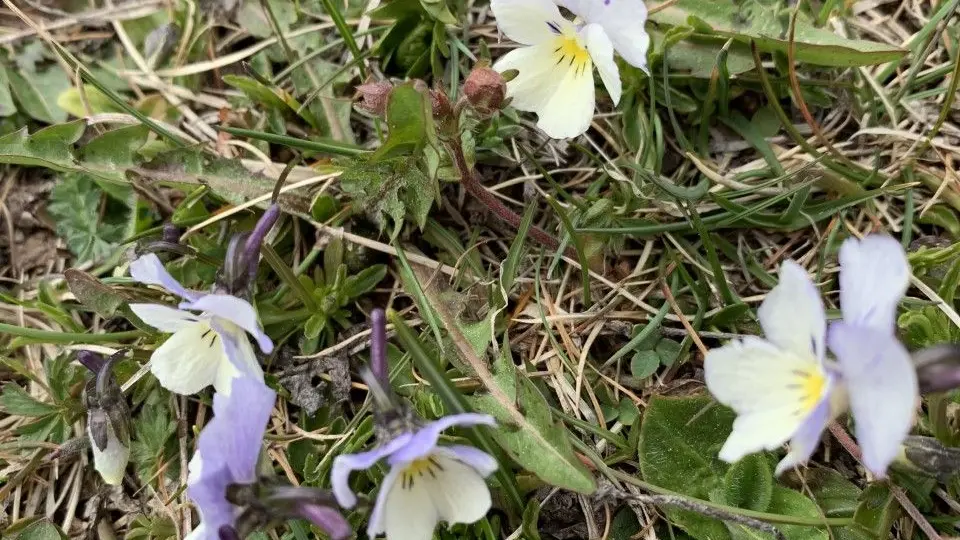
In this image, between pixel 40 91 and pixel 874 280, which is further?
pixel 40 91

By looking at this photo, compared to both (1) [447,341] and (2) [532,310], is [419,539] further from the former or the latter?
(2) [532,310]

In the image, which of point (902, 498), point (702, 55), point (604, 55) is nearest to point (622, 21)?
point (604, 55)

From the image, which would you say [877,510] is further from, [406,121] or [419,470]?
[406,121]

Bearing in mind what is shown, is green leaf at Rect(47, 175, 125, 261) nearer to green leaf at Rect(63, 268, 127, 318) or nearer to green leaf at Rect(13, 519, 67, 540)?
green leaf at Rect(63, 268, 127, 318)

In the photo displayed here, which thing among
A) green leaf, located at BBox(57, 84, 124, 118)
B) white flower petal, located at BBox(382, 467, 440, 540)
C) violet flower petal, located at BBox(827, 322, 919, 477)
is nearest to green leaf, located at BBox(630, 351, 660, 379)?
white flower petal, located at BBox(382, 467, 440, 540)

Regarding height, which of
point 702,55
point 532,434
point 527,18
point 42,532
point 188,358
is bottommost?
point 42,532

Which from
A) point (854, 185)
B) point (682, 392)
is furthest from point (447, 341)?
point (854, 185)
